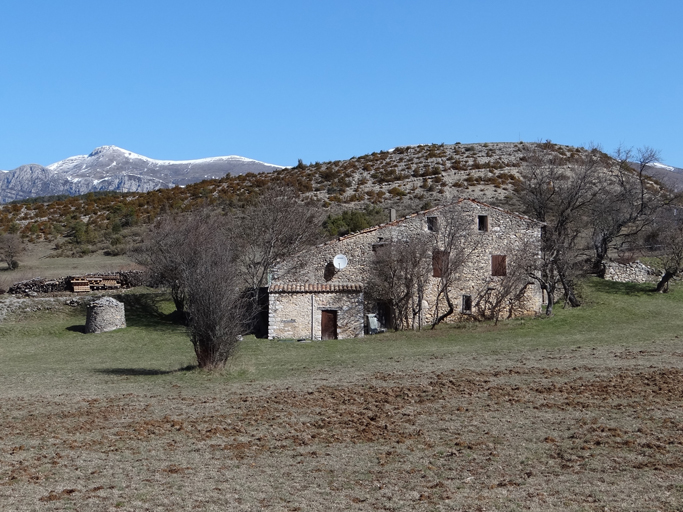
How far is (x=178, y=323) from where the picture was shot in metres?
32.2

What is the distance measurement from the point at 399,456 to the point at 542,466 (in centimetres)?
194

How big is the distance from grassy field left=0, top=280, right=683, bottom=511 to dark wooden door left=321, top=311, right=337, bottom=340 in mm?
5727

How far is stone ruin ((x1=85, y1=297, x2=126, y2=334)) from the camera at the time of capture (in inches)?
1160

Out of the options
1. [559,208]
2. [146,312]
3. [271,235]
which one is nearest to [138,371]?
[146,312]

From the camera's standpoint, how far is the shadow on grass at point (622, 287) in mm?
34688

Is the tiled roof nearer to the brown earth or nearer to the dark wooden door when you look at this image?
the dark wooden door

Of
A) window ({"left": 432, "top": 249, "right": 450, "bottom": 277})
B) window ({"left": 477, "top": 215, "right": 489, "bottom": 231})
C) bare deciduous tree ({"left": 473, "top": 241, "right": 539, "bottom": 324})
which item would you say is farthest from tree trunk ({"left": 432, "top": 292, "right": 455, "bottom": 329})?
window ({"left": 477, "top": 215, "right": 489, "bottom": 231})

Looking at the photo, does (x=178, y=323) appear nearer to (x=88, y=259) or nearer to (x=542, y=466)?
(x=88, y=259)

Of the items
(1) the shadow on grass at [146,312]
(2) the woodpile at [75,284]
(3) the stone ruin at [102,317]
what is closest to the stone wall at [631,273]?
(1) the shadow on grass at [146,312]

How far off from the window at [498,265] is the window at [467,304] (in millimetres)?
1497

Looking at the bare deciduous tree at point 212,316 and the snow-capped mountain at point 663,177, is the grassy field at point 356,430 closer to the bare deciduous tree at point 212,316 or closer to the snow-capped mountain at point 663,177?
the bare deciduous tree at point 212,316

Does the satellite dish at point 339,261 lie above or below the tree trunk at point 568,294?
above

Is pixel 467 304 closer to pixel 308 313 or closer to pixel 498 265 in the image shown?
pixel 498 265

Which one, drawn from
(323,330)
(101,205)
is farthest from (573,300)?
(101,205)
